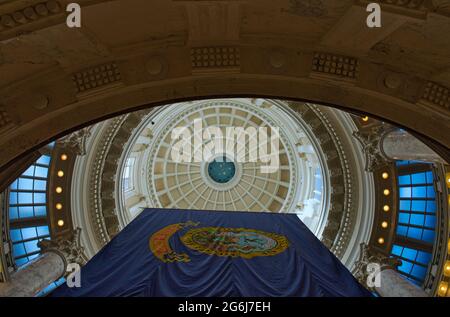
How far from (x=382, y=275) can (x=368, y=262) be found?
0.87m

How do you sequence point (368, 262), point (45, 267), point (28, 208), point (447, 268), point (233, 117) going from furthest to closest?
point (233, 117)
point (28, 208)
point (368, 262)
point (447, 268)
point (45, 267)

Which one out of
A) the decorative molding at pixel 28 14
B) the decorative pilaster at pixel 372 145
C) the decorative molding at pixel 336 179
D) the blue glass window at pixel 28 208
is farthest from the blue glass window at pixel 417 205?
the blue glass window at pixel 28 208

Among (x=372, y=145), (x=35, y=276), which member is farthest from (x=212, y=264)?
(x=372, y=145)

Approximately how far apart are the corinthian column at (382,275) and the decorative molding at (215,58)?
1265cm

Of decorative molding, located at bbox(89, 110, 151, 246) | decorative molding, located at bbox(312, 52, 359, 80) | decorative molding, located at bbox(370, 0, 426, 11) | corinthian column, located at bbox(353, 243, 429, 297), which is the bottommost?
corinthian column, located at bbox(353, 243, 429, 297)

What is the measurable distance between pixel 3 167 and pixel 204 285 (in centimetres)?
482

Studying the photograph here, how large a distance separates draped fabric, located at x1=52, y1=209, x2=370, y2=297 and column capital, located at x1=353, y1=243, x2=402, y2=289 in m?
6.68

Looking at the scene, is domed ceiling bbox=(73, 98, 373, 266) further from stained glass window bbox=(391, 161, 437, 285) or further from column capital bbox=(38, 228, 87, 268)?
stained glass window bbox=(391, 161, 437, 285)

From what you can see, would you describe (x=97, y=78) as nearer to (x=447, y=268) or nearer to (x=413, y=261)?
(x=447, y=268)

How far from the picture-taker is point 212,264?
7.53 metres

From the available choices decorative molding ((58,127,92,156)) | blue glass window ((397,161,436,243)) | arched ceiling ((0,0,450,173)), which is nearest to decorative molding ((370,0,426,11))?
arched ceiling ((0,0,450,173))

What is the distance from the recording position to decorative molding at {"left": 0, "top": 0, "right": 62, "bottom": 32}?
15.5ft

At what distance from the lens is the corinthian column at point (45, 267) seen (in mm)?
12289

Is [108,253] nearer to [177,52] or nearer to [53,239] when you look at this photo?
[177,52]
